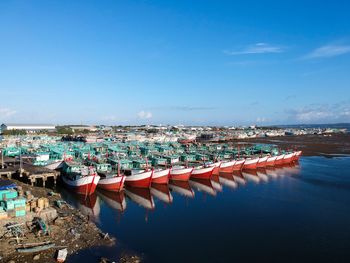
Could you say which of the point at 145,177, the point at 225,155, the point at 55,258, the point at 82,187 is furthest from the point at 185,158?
the point at 55,258

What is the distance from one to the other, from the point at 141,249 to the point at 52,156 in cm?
3486

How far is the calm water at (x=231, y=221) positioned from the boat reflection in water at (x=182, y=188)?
12 cm

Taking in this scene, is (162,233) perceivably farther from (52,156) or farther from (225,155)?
(225,155)

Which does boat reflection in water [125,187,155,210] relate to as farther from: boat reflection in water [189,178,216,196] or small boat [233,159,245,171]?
small boat [233,159,245,171]

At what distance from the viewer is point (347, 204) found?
33.3m

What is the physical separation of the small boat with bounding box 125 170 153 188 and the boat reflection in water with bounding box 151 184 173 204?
1167mm

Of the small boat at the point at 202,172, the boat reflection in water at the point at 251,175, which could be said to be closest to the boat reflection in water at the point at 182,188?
the small boat at the point at 202,172

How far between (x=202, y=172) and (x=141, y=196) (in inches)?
471

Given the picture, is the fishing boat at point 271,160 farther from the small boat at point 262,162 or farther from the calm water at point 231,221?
the calm water at point 231,221

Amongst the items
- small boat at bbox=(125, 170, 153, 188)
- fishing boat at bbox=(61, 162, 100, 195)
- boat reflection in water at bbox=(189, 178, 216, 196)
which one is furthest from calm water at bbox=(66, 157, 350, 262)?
small boat at bbox=(125, 170, 153, 188)

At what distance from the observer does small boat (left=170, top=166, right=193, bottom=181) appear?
43.5 meters

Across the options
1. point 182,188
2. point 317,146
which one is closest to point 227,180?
point 182,188

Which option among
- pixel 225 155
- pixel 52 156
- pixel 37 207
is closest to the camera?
pixel 37 207

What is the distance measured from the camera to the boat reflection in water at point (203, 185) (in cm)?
3972
